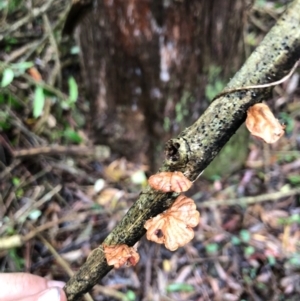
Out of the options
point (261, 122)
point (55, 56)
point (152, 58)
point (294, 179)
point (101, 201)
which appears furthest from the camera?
point (55, 56)

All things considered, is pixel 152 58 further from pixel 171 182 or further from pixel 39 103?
pixel 171 182

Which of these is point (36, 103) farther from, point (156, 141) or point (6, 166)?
point (156, 141)

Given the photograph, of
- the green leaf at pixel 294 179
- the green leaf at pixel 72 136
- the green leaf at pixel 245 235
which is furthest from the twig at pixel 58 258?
the green leaf at pixel 294 179

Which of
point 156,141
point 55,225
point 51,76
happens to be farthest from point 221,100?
point 51,76

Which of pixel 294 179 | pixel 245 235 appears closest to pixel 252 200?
pixel 245 235

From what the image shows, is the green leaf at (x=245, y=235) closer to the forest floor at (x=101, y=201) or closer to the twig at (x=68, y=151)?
the forest floor at (x=101, y=201)

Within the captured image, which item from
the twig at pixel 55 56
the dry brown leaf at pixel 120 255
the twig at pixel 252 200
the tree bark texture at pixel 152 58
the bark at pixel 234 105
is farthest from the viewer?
the twig at pixel 55 56
